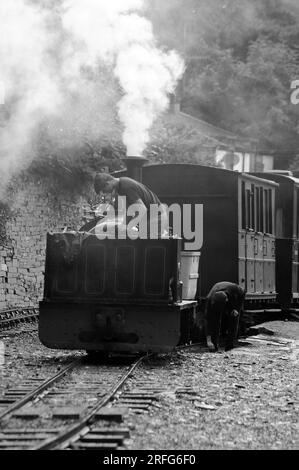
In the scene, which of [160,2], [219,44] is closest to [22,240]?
[160,2]

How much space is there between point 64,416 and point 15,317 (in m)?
10.3

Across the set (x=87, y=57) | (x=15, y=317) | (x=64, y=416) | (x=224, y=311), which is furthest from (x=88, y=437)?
(x=15, y=317)

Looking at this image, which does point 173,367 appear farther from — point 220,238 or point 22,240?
point 22,240

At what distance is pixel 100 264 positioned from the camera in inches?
452

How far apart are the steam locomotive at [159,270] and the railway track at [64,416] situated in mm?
1508

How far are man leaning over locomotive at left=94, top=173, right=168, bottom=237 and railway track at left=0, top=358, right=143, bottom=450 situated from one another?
2611 mm

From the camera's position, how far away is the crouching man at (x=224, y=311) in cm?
1306

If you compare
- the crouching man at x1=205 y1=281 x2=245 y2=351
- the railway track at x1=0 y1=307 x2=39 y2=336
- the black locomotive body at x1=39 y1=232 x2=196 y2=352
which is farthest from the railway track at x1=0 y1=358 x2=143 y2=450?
the railway track at x1=0 y1=307 x2=39 y2=336

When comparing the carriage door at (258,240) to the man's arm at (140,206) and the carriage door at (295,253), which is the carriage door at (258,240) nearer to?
the carriage door at (295,253)

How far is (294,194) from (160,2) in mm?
10713

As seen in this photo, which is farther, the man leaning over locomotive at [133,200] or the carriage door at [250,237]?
the carriage door at [250,237]

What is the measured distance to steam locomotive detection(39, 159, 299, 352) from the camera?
37.0 feet

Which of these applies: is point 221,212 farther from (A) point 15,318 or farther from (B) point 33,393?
(B) point 33,393

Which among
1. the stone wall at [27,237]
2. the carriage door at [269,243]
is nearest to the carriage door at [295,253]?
the carriage door at [269,243]
